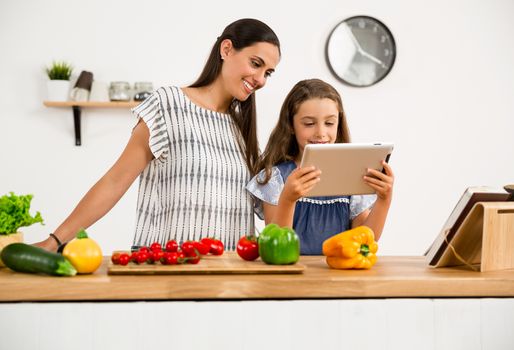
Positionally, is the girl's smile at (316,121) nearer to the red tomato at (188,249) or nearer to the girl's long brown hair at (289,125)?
the girl's long brown hair at (289,125)

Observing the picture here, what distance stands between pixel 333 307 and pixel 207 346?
0.30m

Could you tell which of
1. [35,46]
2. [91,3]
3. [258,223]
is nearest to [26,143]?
[35,46]

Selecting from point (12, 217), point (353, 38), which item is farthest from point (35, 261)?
point (353, 38)

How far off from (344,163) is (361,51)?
2.55 meters

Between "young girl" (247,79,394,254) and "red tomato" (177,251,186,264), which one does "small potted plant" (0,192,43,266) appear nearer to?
"red tomato" (177,251,186,264)

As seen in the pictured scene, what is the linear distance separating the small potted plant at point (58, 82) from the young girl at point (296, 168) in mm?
1977

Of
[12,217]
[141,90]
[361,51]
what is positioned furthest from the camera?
[361,51]

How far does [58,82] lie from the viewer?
3.98 meters

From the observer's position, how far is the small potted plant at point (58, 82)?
3.98m

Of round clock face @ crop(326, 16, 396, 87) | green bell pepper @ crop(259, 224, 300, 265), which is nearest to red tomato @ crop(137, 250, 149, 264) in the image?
green bell pepper @ crop(259, 224, 300, 265)

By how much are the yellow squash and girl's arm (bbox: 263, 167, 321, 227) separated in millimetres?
636

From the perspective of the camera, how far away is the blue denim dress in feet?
7.60

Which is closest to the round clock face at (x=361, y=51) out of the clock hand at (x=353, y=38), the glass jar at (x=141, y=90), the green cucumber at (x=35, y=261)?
the clock hand at (x=353, y=38)

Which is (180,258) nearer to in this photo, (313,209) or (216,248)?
(216,248)
